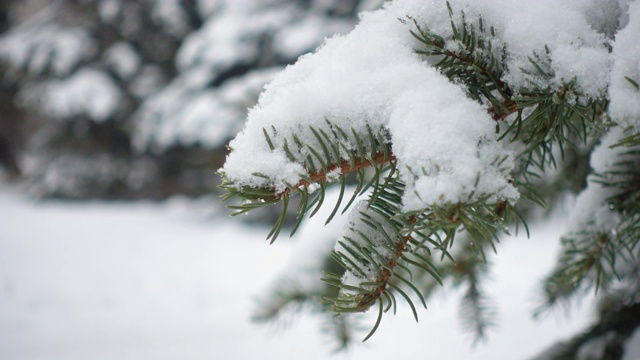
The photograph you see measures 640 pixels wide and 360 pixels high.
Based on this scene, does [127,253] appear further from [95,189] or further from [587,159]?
[587,159]

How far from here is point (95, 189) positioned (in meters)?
5.63

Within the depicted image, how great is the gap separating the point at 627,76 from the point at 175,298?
3.40 m

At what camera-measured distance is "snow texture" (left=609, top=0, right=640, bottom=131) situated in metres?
0.32

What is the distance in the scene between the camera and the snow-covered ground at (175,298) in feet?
6.97

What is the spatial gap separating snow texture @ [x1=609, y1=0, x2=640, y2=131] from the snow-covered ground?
1.38m

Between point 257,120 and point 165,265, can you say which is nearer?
point 257,120

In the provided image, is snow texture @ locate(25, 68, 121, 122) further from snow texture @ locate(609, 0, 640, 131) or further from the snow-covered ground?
snow texture @ locate(609, 0, 640, 131)

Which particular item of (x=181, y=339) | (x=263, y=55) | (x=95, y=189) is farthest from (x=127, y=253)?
(x=263, y=55)

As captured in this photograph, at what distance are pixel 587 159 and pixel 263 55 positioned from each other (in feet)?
13.6

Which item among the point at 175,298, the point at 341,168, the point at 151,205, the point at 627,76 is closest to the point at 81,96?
the point at 151,205

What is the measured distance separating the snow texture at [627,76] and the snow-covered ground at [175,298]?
1.38m

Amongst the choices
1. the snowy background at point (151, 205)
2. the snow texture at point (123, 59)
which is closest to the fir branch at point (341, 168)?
the snowy background at point (151, 205)

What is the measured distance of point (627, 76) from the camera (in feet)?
1.08

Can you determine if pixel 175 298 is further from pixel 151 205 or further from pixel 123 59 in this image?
pixel 123 59
